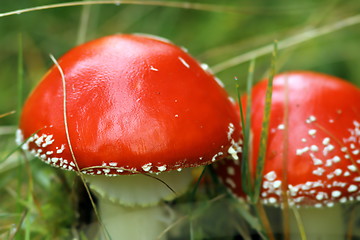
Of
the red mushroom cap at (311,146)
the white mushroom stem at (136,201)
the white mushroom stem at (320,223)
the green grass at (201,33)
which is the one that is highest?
the green grass at (201,33)

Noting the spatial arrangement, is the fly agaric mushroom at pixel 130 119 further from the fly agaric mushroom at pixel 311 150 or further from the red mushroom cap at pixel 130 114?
the fly agaric mushroom at pixel 311 150

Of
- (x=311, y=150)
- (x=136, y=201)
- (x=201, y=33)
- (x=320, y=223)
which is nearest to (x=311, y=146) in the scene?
(x=311, y=150)

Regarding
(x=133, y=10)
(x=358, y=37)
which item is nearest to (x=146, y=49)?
(x=133, y=10)

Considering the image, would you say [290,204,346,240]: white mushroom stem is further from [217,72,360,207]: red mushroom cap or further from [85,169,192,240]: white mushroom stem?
[85,169,192,240]: white mushroom stem

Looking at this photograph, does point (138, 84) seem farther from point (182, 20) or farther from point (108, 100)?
point (182, 20)

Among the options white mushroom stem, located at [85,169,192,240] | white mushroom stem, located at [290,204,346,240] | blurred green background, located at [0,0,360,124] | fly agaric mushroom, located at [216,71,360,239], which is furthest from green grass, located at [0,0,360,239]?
white mushroom stem, located at [85,169,192,240]

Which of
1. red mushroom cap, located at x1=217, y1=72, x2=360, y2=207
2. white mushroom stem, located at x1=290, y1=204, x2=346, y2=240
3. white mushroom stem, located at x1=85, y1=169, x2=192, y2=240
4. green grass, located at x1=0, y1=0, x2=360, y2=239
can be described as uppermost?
green grass, located at x1=0, y1=0, x2=360, y2=239

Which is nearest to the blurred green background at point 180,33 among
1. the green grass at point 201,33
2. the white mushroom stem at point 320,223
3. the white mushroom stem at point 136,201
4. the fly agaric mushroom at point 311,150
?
the green grass at point 201,33
